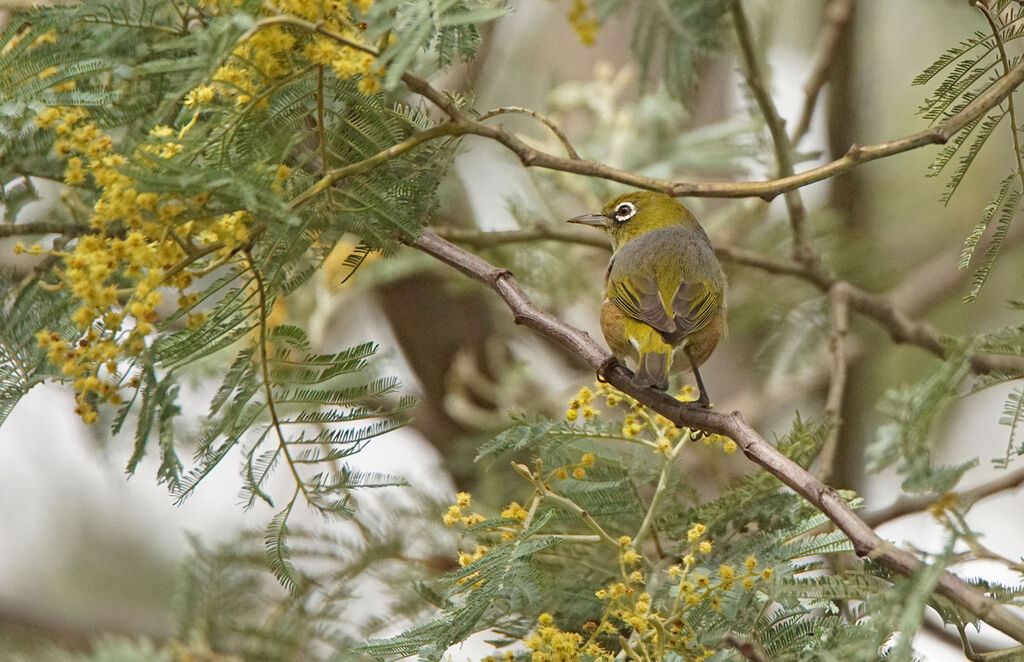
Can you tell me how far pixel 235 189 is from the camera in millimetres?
1892

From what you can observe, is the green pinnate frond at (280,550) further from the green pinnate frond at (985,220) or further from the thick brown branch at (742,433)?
the green pinnate frond at (985,220)

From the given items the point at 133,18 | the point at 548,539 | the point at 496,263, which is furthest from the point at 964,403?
the point at 133,18

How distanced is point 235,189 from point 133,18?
871 mm

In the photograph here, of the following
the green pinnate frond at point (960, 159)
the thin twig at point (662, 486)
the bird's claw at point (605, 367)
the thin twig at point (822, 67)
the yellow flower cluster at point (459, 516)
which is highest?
the thin twig at point (822, 67)

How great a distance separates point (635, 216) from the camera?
4.09 m

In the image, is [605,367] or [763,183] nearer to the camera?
[763,183]

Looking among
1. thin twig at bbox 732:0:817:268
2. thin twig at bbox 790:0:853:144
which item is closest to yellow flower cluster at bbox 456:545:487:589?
thin twig at bbox 732:0:817:268

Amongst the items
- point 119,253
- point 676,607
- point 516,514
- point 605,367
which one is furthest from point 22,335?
point 676,607

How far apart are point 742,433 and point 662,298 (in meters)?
1.15

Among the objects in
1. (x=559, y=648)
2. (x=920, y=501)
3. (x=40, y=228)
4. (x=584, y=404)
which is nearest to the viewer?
(x=559, y=648)

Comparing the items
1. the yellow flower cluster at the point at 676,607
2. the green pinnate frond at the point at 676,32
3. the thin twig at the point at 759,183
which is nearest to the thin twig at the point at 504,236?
the green pinnate frond at the point at 676,32

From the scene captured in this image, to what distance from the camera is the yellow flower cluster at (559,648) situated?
6.98 ft

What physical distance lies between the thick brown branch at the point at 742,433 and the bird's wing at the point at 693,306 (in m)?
0.36

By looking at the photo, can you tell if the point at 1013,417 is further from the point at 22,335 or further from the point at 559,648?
the point at 22,335
